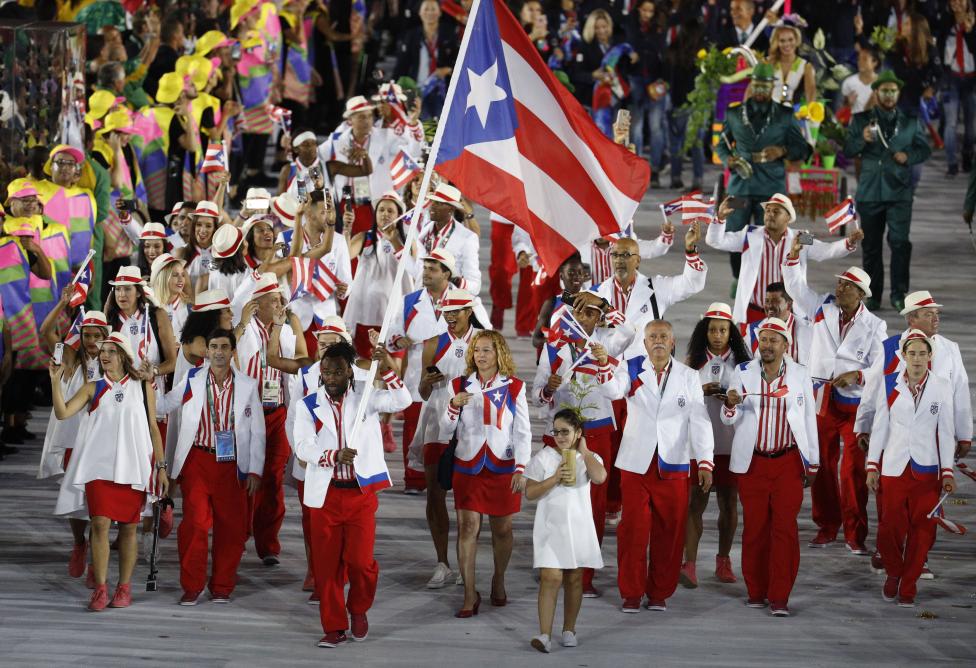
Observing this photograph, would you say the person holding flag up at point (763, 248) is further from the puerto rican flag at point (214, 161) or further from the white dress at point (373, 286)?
the puerto rican flag at point (214, 161)

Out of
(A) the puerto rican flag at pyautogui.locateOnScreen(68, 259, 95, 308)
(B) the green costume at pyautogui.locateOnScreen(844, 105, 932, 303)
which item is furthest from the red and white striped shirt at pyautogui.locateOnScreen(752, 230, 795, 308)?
(A) the puerto rican flag at pyautogui.locateOnScreen(68, 259, 95, 308)

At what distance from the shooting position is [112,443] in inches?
464

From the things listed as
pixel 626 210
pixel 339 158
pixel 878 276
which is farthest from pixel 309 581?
pixel 878 276

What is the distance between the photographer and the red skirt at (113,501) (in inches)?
461

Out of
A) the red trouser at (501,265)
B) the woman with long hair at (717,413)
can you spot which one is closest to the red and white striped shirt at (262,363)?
the woman with long hair at (717,413)

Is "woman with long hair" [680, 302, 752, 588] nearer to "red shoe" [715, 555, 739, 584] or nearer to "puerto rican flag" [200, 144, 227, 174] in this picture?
"red shoe" [715, 555, 739, 584]

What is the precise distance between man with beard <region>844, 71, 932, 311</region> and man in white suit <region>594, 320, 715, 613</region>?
25.6 ft

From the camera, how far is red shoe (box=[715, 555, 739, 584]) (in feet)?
41.3

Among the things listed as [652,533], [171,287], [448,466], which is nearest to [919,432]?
[652,533]

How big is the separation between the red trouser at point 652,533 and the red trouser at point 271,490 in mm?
2237

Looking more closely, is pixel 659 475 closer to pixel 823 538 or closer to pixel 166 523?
pixel 823 538

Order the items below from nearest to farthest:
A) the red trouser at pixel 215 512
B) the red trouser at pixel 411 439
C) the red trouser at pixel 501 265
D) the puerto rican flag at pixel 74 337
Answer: the red trouser at pixel 215 512 < the puerto rican flag at pixel 74 337 < the red trouser at pixel 411 439 < the red trouser at pixel 501 265

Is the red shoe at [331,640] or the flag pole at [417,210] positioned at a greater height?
the flag pole at [417,210]

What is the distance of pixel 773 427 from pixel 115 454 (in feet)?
13.3
